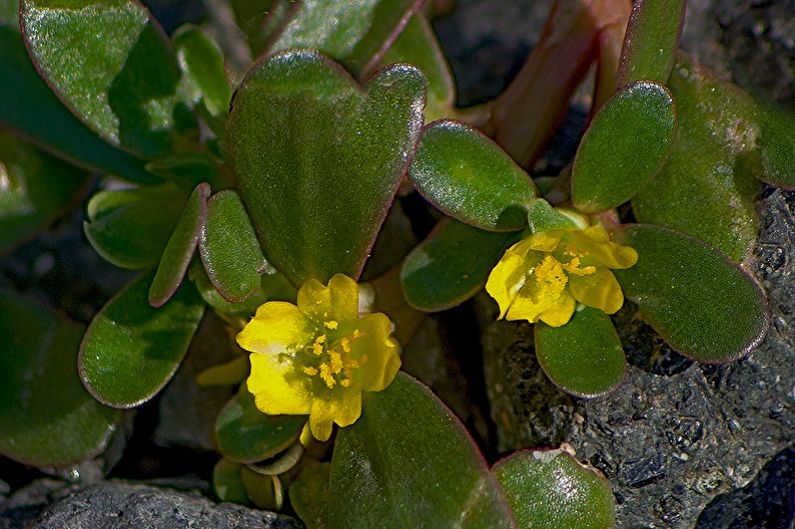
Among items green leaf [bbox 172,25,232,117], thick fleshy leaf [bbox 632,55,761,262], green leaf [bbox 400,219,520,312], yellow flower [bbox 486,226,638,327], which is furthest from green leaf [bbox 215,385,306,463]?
thick fleshy leaf [bbox 632,55,761,262]

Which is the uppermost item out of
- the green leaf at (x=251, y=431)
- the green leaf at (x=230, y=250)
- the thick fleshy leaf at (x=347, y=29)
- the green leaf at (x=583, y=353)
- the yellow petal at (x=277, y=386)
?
the thick fleshy leaf at (x=347, y=29)

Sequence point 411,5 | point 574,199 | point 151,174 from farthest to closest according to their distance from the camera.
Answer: point 151,174
point 411,5
point 574,199

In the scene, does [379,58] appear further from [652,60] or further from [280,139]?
[652,60]

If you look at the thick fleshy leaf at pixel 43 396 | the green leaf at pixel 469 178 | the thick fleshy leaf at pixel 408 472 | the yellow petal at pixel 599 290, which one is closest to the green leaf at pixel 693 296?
the yellow petal at pixel 599 290

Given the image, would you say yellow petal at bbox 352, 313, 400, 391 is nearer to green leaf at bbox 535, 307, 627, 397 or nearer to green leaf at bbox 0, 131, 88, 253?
green leaf at bbox 535, 307, 627, 397

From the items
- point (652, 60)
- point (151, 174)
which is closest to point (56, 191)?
point (151, 174)

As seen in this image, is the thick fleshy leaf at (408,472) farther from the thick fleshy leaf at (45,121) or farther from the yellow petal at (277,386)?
the thick fleshy leaf at (45,121)
